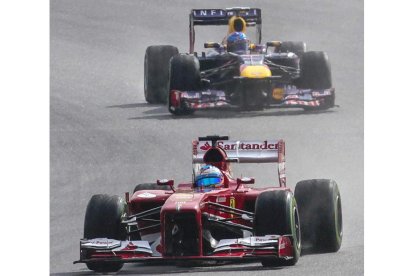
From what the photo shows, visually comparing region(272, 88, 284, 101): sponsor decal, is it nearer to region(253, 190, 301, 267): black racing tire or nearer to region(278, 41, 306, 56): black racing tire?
region(278, 41, 306, 56): black racing tire

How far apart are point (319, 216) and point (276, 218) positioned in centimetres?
86

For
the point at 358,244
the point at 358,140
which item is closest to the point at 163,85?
the point at 358,140

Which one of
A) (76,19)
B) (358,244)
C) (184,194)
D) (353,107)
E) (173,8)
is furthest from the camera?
(173,8)

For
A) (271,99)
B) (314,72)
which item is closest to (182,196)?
(271,99)

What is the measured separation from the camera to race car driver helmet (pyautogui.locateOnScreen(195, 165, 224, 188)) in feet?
42.8

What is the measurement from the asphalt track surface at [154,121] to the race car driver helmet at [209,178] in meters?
0.88

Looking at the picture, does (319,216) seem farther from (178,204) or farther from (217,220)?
(178,204)

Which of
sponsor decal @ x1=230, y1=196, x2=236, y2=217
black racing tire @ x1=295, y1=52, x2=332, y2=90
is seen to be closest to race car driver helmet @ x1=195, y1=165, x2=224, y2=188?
sponsor decal @ x1=230, y1=196, x2=236, y2=217

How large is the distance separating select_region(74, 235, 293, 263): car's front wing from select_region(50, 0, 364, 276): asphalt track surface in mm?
139

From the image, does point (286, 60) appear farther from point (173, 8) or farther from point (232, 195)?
point (232, 195)

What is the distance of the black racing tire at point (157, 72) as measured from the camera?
19.1 meters

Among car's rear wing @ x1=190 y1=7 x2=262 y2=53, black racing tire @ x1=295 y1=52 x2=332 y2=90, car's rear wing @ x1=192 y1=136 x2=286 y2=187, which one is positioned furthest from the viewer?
car's rear wing @ x1=190 y1=7 x2=262 y2=53

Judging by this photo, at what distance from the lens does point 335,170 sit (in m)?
17.2
